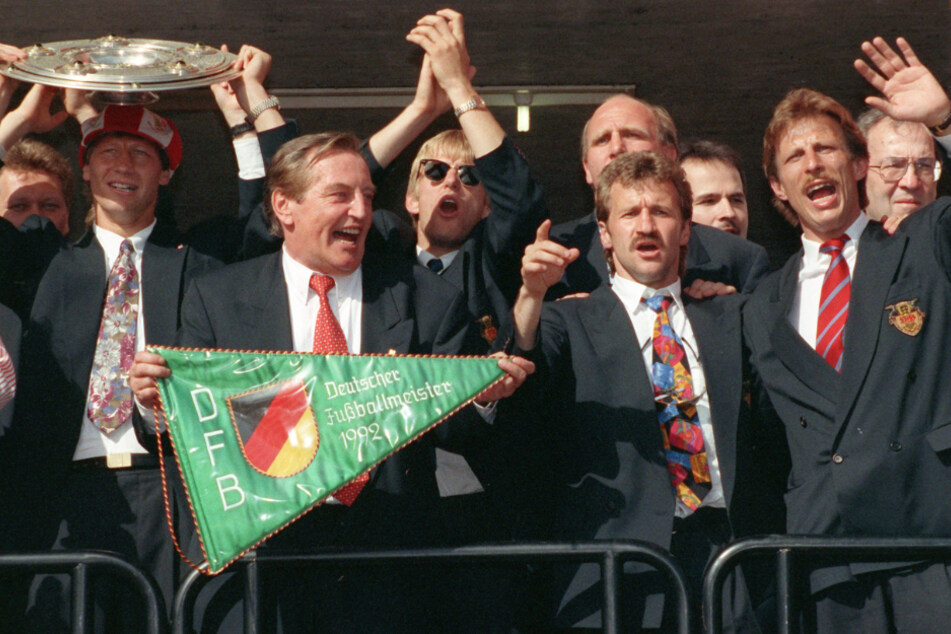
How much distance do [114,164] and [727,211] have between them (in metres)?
2.41

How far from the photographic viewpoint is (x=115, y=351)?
4480 mm

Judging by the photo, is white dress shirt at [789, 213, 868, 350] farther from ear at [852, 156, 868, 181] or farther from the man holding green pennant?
the man holding green pennant

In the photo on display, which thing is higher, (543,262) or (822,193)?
(822,193)

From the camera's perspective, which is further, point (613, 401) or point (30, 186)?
point (30, 186)

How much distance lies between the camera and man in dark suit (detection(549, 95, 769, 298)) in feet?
15.9

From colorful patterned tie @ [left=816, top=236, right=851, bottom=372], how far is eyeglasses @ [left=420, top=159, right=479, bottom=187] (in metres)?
1.35

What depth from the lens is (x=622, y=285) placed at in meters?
4.37

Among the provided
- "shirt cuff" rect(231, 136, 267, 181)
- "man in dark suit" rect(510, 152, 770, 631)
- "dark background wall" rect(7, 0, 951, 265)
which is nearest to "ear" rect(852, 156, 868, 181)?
"man in dark suit" rect(510, 152, 770, 631)

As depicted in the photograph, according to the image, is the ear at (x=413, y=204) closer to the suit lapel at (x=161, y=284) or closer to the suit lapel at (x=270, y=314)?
the suit lapel at (x=161, y=284)

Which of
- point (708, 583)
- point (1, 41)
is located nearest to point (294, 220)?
point (708, 583)

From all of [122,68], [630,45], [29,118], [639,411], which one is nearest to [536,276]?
[639,411]

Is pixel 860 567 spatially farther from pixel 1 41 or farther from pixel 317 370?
pixel 1 41

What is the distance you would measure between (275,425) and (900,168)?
2755 mm

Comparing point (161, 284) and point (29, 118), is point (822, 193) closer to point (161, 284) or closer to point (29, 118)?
point (161, 284)
